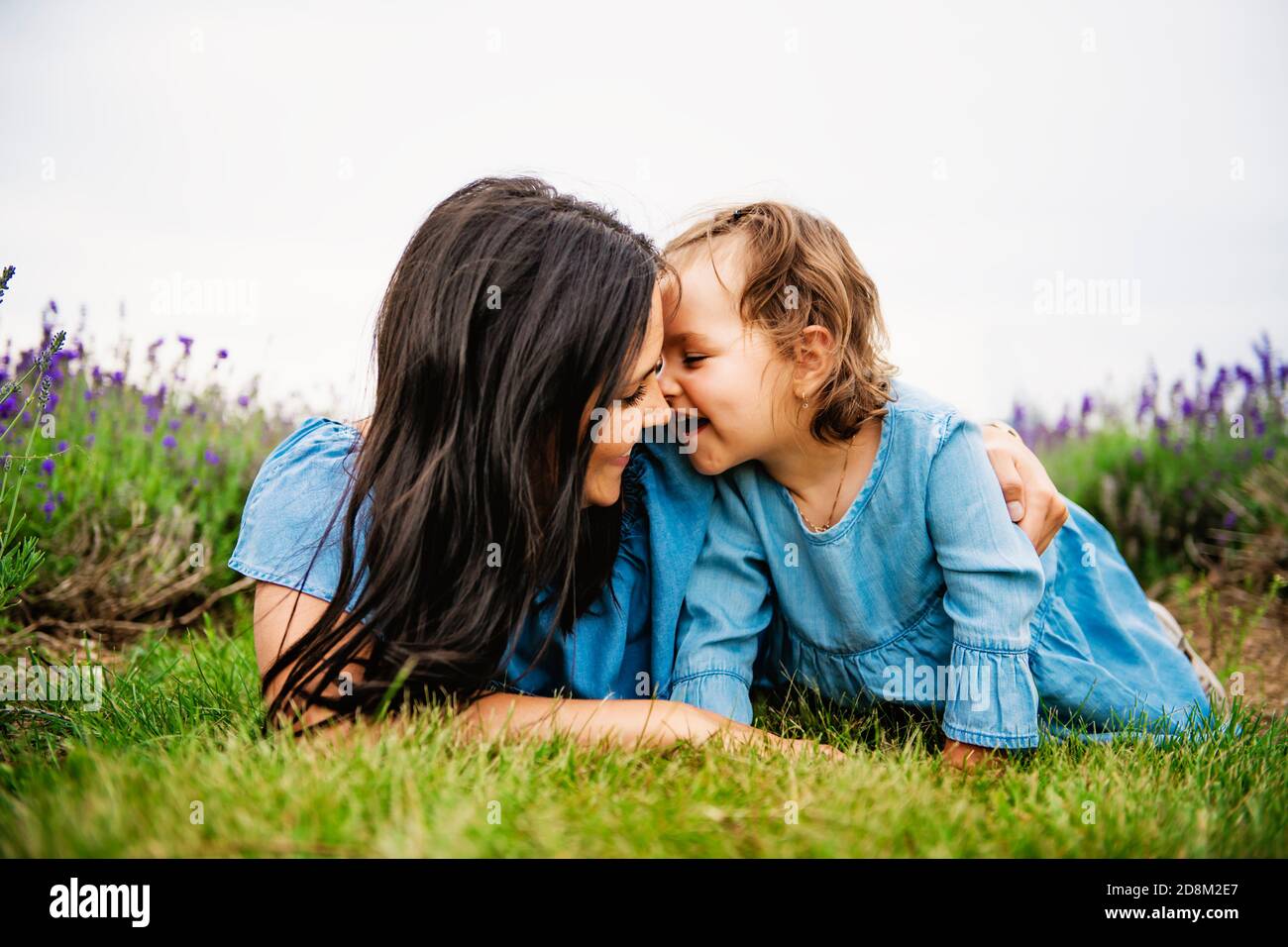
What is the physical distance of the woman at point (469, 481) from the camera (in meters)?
2.01

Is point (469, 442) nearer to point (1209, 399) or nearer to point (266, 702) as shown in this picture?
point (266, 702)

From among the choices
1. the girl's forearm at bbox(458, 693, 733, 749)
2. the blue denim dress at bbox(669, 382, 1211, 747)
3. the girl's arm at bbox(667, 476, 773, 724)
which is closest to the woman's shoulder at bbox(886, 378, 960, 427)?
the blue denim dress at bbox(669, 382, 1211, 747)

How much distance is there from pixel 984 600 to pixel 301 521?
1.55 m

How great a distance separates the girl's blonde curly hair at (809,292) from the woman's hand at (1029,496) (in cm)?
37

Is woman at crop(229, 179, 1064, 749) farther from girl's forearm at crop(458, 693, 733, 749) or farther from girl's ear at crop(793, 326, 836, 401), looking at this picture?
girl's ear at crop(793, 326, 836, 401)

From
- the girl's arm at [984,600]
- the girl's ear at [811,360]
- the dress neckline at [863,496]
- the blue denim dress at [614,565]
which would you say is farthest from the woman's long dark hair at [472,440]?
the girl's arm at [984,600]

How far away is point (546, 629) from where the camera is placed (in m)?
2.38

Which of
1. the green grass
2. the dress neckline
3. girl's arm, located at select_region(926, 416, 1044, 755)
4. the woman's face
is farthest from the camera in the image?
the dress neckline

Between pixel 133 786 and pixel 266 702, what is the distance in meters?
0.58

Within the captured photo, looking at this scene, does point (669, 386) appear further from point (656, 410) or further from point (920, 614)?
point (920, 614)

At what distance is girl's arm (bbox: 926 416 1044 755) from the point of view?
222 cm

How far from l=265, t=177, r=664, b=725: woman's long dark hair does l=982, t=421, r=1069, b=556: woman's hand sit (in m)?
1.08

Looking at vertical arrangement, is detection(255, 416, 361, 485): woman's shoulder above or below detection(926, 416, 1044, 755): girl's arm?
above

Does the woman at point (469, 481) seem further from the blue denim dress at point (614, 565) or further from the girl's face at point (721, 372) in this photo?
the girl's face at point (721, 372)
